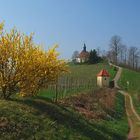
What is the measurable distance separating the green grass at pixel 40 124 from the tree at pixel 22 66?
93 cm

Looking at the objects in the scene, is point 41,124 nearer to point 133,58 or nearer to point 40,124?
point 40,124

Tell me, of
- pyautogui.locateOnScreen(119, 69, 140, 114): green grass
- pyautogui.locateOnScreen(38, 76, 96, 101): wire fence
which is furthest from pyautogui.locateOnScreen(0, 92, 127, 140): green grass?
pyautogui.locateOnScreen(119, 69, 140, 114): green grass

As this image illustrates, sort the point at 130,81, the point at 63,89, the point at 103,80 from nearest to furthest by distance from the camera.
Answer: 1. the point at 63,89
2. the point at 103,80
3. the point at 130,81

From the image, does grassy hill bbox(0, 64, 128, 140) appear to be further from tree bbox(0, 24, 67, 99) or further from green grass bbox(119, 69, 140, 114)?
green grass bbox(119, 69, 140, 114)

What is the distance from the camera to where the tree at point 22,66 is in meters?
23.5

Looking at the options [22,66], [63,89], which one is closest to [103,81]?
[63,89]

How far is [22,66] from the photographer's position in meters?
23.4

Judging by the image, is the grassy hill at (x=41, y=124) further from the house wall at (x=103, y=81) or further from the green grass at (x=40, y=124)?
the house wall at (x=103, y=81)

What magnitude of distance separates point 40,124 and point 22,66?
4373 mm

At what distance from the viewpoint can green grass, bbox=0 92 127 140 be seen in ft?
62.1

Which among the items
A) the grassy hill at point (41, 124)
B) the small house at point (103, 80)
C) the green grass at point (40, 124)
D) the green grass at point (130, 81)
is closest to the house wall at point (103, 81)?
the small house at point (103, 80)

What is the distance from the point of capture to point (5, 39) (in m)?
23.8

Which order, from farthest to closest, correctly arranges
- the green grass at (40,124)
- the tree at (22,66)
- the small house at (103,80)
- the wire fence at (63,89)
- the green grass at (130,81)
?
the green grass at (130,81)
the small house at (103,80)
the wire fence at (63,89)
the tree at (22,66)
the green grass at (40,124)

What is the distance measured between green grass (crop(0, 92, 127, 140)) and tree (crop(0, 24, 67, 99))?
930 millimetres
